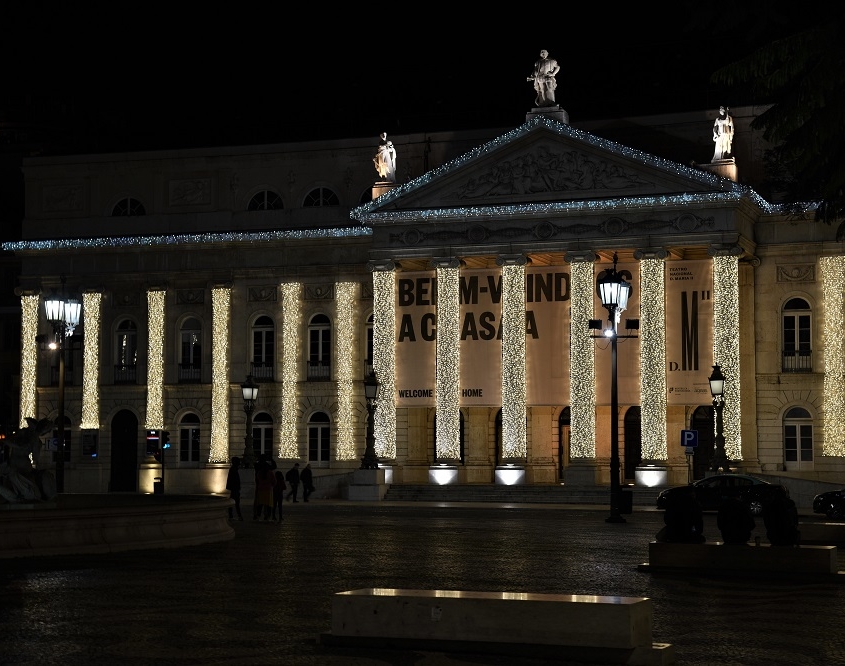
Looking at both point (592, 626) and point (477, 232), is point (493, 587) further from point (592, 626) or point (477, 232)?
point (477, 232)

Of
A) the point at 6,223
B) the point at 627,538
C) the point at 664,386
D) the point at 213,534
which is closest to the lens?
the point at 213,534

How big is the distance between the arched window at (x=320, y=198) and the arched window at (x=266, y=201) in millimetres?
1156

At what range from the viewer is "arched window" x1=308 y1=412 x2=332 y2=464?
63281 mm

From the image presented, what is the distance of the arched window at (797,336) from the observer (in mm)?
57656

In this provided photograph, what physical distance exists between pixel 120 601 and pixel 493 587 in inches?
183

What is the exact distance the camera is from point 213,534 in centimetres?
2684

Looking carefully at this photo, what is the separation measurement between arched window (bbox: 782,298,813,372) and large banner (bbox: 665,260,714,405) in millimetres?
4529

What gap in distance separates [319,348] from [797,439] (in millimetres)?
20140

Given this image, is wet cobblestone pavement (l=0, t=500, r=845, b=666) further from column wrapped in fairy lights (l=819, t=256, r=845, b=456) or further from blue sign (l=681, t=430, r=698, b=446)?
column wrapped in fairy lights (l=819, t=256, r=845, b=456)

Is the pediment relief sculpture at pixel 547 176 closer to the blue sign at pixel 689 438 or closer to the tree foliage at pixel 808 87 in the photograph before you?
the blue sign at pixel 689 438

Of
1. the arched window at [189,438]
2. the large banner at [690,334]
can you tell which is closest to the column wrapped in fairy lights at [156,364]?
the arched window at [189,438]

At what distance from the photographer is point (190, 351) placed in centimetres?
6562

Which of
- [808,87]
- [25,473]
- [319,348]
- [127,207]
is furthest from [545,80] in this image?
[808,87]

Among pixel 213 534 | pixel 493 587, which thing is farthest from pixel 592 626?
pixel 213 534
